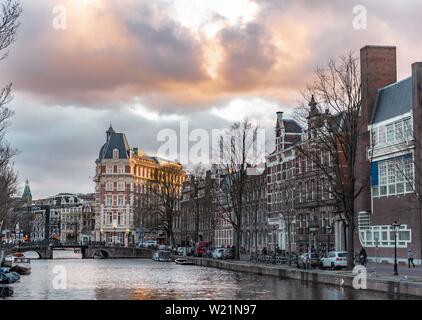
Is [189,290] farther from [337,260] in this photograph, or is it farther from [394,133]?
[394,133]

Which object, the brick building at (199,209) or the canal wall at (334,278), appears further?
the brick building at (199,209)

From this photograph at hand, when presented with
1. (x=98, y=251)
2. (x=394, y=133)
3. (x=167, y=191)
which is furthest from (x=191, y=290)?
(x=98, y=251)

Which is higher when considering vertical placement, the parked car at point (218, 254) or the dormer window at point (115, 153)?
the dormer window at point (115, 153)

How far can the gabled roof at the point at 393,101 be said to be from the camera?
71.9m

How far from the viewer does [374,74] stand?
7894 cm

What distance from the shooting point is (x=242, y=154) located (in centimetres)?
9544

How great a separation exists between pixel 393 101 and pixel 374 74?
567 centimetres

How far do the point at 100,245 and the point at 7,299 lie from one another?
114 metres

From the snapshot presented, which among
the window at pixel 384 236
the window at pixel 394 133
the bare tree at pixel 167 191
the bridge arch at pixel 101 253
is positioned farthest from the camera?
the bridge arch at pixel 101 253

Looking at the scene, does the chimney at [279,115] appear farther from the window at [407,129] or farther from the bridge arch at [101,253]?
the bridge arch at [101,253]

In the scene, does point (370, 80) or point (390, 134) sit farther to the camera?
point (370, 80)

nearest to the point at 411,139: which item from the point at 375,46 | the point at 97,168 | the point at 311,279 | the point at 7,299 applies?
the point at 375,46

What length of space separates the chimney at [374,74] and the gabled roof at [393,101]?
82 centimetres

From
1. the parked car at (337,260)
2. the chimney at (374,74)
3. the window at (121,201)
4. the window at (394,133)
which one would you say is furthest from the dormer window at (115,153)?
the parked car at (337,260)
